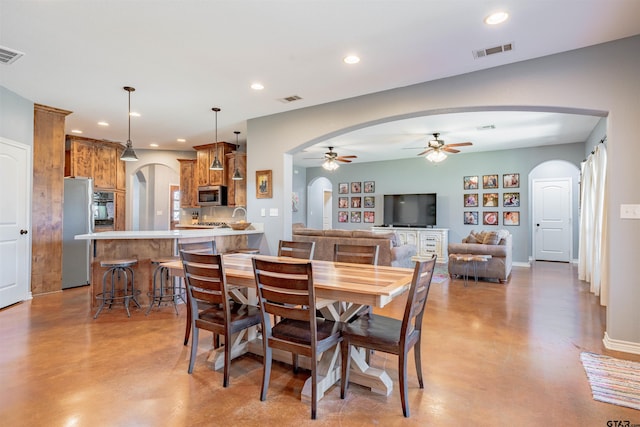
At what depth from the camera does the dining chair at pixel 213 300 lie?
90.3 inches

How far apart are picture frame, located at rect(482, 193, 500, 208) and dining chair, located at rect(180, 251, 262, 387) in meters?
7.46

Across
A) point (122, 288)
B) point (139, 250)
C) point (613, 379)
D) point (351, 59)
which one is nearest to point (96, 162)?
point (139, 250)

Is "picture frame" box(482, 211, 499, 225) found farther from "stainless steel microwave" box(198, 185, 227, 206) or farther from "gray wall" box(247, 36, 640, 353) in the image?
"stainless steel microwave" box(198, 185, 227, 206)

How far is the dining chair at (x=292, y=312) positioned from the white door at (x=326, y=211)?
942 centimetres

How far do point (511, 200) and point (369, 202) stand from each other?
12.2 feet

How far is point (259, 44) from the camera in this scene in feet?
10.1

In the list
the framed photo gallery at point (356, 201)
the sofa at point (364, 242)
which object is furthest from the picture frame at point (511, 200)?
the framed photo gallery at point (356, 201)

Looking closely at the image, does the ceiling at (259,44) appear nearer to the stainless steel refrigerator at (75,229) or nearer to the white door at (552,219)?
the stainless steel refrigerator at (75,229)

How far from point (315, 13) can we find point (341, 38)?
1.43ft

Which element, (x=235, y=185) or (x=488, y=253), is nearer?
(x=488, y=253)

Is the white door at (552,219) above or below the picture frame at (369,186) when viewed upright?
below

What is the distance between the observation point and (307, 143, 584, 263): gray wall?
25.6ft

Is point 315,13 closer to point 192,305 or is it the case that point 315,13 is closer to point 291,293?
point 291,293

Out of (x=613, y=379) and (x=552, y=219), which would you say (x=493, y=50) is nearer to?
(x=613, y=379)
